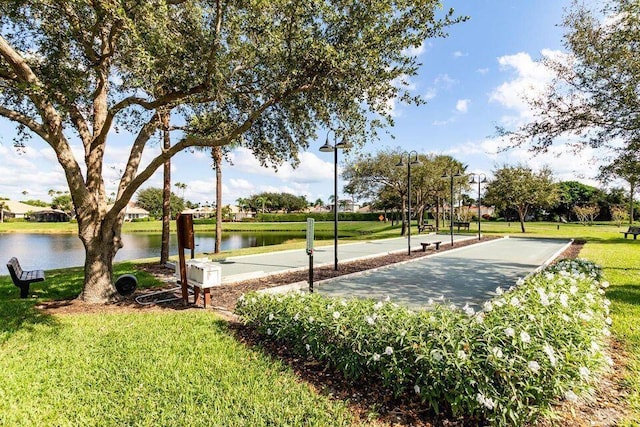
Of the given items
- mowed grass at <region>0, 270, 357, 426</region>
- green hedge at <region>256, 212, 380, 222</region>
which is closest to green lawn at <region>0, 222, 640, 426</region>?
mowed grass at <region>0, 270, 357, 426</region>

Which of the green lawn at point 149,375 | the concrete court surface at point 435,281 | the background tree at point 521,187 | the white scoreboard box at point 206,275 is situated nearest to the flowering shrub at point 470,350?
the green lawn at point 149,375

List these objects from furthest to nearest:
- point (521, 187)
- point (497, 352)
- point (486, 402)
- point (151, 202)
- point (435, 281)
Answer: point (151, 202) < point (521, 187) < point (435, 281) < point (497, 352) < point (486, 402)

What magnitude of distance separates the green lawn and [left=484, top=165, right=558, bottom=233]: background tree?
2581 centimetres

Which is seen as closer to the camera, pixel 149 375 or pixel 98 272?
pixel 149 375

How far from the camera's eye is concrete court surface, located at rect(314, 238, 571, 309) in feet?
22.3

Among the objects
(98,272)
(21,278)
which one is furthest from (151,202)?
(98,272)

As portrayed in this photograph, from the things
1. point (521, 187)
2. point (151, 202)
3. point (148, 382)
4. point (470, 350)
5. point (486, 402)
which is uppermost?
point (151, 202)

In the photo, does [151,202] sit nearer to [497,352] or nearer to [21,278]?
[21,278]

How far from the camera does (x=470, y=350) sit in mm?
2779

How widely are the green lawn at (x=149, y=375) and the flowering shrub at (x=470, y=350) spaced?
0.49 metres

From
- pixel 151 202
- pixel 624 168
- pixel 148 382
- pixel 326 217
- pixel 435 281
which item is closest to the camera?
pixel 148 382

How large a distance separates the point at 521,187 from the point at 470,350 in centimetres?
2993

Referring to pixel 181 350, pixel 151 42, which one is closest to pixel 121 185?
pixel 151 42

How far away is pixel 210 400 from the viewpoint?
303 centimetres
